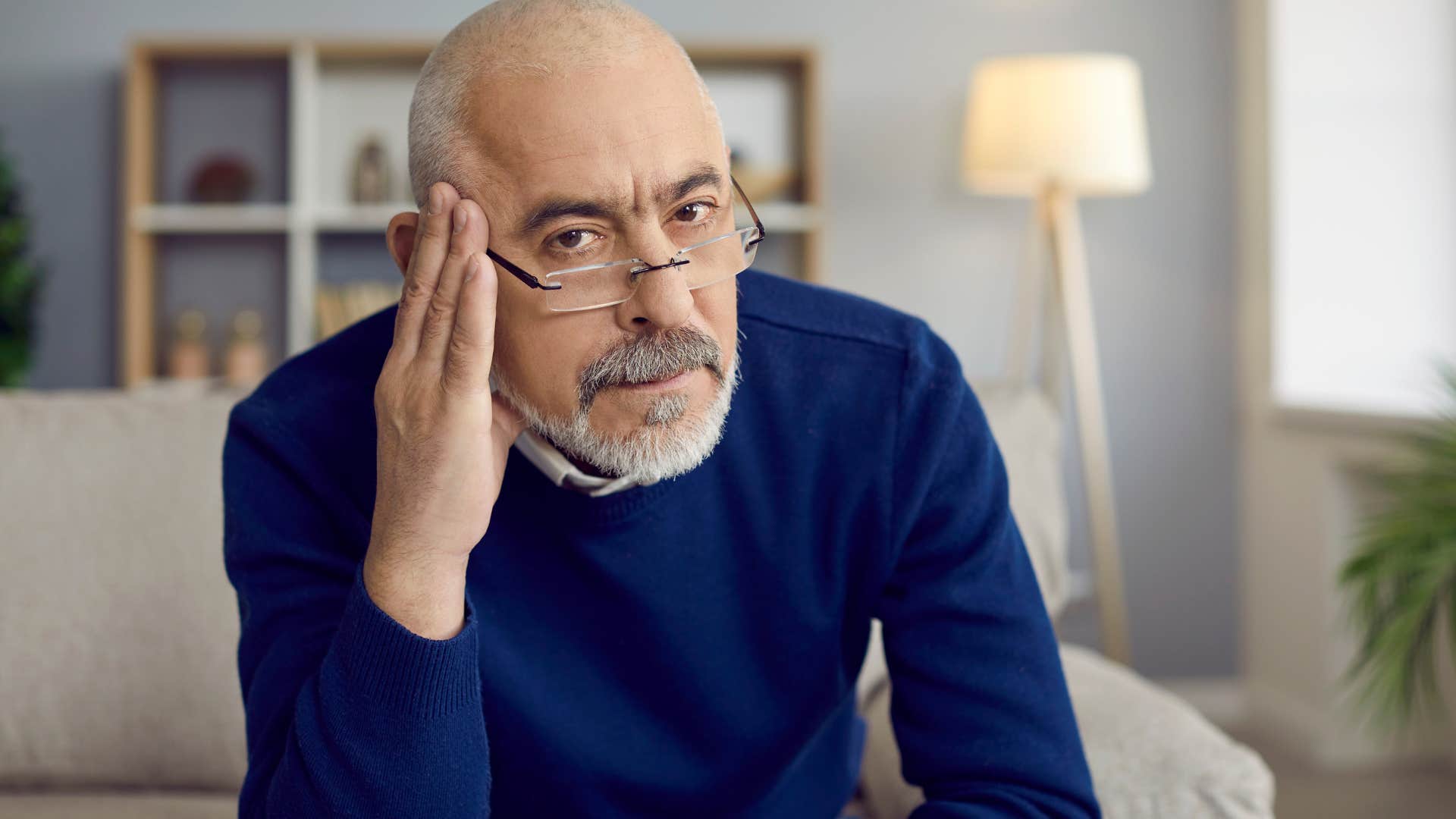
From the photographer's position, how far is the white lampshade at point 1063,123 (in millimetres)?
2986

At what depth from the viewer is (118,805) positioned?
55.4 inches

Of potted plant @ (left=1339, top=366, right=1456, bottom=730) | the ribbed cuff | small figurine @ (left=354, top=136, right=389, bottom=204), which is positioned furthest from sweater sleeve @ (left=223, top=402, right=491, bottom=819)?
small figurine @ (left=354, top=136, right=389, bottom=204)

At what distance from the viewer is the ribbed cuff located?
912mm

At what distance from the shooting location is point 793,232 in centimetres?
362

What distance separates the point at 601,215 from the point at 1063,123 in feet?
7.56

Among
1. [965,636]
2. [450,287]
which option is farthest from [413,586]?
[965,636]

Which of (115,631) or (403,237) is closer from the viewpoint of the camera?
(403,237)

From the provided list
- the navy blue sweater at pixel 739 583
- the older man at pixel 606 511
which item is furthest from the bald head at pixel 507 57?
the navy blue sweater at pixel 739 583

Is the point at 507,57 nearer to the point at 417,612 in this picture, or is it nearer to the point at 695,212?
the point at 695,212

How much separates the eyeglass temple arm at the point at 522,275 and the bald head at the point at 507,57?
7 centimetres

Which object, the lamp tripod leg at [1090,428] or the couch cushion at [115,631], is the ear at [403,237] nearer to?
the couch cushion at [115,631]

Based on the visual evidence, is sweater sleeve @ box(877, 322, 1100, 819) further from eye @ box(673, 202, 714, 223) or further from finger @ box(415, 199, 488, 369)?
finger @ box(415, 199, 488, 369)

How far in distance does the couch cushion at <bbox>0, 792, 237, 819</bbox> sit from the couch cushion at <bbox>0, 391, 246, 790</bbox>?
0.06 ft

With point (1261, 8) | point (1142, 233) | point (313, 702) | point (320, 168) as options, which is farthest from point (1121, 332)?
point (313, 702)
